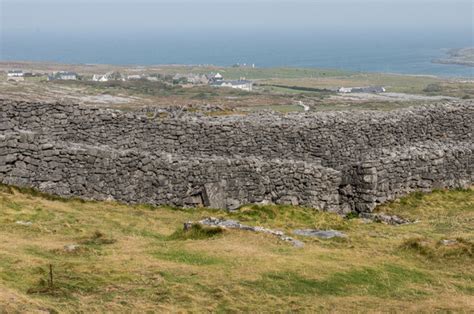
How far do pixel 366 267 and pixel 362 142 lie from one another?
1456cm

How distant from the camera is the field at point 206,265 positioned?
12531mm

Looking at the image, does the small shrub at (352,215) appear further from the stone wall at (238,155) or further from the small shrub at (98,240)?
the small shrub at (98,240)

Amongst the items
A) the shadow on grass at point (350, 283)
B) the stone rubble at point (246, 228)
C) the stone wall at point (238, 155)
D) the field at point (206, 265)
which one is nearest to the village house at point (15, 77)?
the stone wall at point (238, 155)

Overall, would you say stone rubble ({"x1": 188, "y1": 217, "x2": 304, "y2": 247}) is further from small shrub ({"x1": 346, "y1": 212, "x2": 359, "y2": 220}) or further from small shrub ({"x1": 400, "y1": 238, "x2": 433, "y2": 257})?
small shrub ({"x1": 346, "y1": 212, "x2": 359, "y2": 220})

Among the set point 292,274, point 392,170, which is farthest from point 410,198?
point 292,274

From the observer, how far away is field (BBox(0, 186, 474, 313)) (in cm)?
1253

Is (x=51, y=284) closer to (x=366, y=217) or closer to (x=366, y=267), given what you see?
(x=366, y=267)

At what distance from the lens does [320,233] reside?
19016 millimetres

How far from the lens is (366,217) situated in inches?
947

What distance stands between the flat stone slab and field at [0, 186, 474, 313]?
0.49 m

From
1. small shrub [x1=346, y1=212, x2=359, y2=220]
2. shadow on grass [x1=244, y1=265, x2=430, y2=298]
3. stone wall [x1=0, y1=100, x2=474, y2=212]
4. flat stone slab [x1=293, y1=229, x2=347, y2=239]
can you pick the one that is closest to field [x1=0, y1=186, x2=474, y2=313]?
shadow on grass [x1=244, y1=265, x2=430, y2=298]

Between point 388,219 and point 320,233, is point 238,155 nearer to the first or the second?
point 388,219

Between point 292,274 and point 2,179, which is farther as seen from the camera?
point 2,179

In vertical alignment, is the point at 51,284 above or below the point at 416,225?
above
